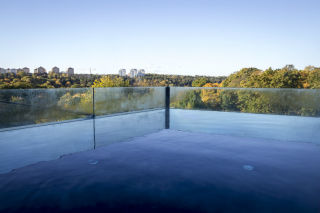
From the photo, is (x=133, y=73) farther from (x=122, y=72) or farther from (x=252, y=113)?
(x=252, y=113)

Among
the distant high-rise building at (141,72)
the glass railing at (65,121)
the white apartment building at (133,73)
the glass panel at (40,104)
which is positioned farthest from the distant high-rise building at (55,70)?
the glass panel at (40,104)

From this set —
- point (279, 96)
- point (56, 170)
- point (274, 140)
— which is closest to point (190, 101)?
point (279, 96)

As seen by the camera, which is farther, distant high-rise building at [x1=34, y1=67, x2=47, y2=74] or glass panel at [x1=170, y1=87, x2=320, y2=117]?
distant high-rise building at [x1=34, y1=67, x2=47, y2=74]

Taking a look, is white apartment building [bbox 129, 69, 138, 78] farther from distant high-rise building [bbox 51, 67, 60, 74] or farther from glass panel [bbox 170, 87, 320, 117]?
glass panel [bbox 170, 87, 320, 117]

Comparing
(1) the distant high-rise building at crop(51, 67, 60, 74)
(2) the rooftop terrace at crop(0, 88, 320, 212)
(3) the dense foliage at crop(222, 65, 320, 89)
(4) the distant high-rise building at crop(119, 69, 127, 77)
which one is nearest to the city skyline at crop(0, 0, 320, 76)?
(1) the distant high-rise building at crop(51, 67, 60, 74)

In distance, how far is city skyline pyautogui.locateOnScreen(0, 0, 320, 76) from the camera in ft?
37.5

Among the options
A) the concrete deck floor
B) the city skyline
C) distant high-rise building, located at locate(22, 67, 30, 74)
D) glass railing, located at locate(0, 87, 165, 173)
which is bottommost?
the concrete deck floor

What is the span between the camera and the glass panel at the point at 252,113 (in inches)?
168

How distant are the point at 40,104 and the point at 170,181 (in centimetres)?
510

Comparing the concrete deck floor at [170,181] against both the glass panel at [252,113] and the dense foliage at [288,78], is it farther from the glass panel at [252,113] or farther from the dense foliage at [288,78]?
the dense foliage at [288,78]

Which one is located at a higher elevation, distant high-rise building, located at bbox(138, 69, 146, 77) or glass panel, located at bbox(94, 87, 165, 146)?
distant high-rise building, located at bbox(138, 69, 146, 77)

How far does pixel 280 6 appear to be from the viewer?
37.6 feet

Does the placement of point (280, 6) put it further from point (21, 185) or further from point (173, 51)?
point (21, 185)

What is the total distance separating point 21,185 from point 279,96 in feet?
24.0
